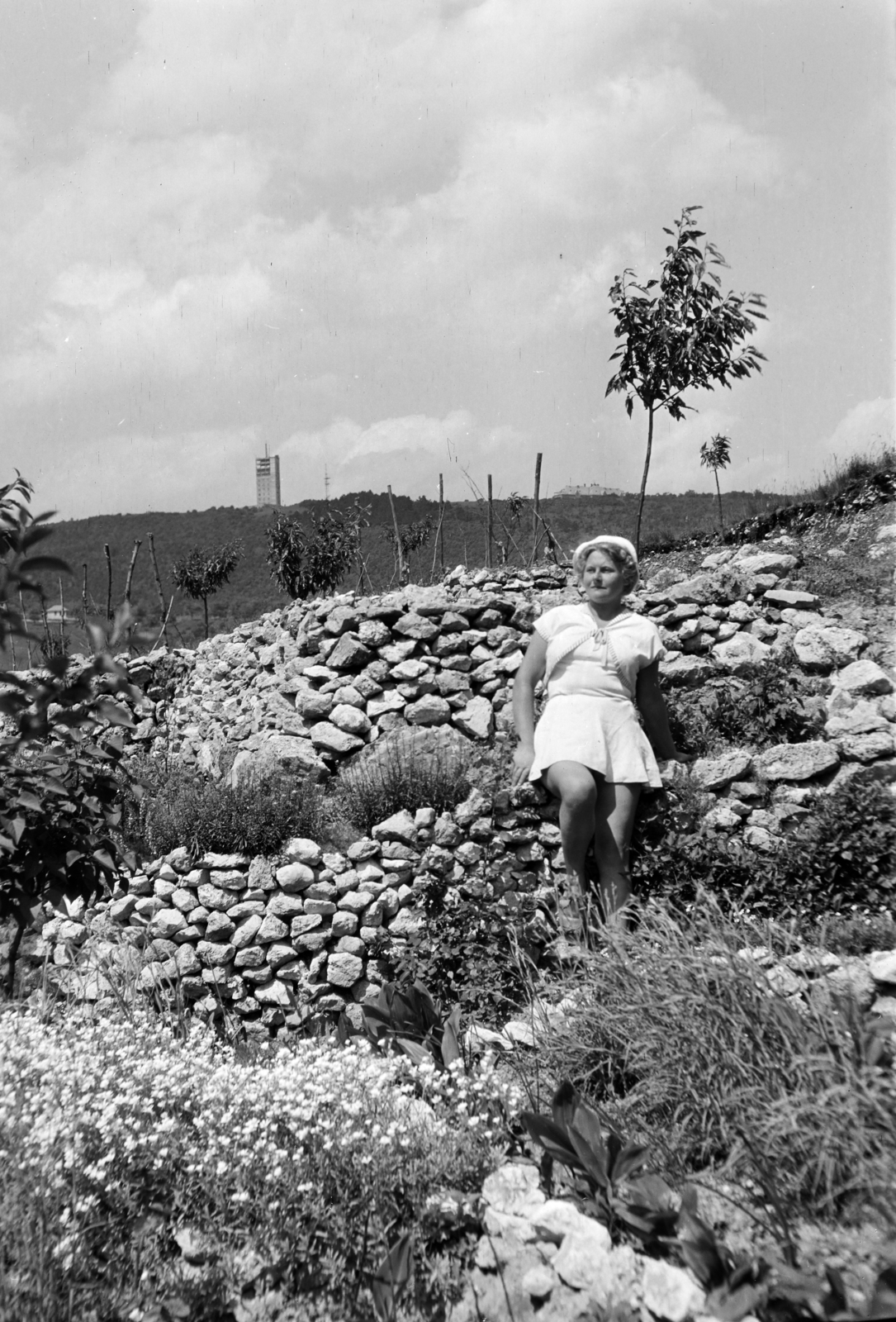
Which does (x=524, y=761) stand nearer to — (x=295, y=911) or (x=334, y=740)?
(x=295, y=911)

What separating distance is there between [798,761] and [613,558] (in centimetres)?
138

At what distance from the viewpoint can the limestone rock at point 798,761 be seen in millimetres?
4605

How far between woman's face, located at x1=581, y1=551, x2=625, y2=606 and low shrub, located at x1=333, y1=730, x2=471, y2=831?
1307mm

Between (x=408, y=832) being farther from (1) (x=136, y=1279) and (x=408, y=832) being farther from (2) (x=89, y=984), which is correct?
(1) (x=136, y=1279)

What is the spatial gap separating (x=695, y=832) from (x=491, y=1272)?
228cm

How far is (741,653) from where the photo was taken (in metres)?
5.97

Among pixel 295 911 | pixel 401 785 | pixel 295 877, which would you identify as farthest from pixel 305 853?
pixel 401 785

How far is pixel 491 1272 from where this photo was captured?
91.3 inches

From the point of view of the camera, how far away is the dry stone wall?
4.36m

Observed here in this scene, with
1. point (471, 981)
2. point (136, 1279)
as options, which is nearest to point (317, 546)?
point (471, 981)

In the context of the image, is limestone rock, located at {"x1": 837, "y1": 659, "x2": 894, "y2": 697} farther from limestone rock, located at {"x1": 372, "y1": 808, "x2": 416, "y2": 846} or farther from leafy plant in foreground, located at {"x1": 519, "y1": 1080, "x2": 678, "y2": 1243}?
leafy plant in foreground, located at {"x1": 519, "y1": 1080, "x2": 678, "y2": 1243}

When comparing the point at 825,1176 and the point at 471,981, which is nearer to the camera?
the point at 825,1176

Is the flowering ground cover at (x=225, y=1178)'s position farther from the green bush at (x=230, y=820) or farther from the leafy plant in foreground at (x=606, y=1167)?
the green bush at (x=230, y=820)

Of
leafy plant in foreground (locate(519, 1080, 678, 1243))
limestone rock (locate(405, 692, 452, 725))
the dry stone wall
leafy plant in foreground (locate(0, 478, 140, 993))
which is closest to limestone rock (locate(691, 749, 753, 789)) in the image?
the dry stone wall
